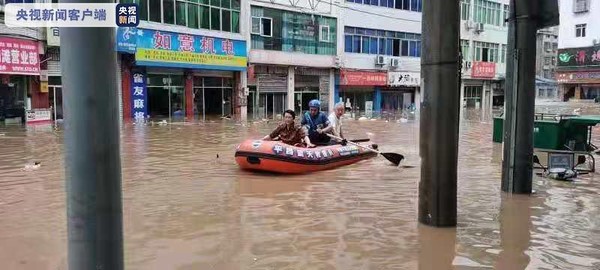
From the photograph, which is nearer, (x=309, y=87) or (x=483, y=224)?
(x=483, y=224)

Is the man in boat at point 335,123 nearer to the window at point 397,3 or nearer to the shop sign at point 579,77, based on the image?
the window at point 397,3

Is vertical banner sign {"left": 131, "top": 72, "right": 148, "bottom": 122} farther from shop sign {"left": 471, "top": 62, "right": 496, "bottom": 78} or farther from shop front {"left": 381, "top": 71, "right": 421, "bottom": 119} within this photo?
shop sign {"left": 471, "top": 62, "right": 496, "bottom": 78}

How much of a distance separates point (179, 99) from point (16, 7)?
25.9 metres

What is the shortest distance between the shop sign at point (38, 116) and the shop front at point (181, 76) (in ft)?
12.3

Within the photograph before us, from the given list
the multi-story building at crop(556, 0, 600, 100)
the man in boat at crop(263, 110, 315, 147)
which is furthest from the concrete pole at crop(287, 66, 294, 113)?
the multi-story building at crop(556, 0, 600, 100)

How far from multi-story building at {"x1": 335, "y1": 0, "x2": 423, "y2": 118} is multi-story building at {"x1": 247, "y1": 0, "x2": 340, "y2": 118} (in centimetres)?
112

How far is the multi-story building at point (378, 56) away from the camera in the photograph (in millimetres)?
36250

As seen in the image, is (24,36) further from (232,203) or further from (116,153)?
(116,153)

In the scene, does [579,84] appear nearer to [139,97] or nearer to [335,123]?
[139,97]

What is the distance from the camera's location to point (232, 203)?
771 centimetres

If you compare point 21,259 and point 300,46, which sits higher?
point 300,46

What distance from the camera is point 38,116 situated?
21.2 metres

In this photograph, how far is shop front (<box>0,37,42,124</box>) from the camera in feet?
65.9

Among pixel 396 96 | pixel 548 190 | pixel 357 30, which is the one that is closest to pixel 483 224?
pixel 548 190
